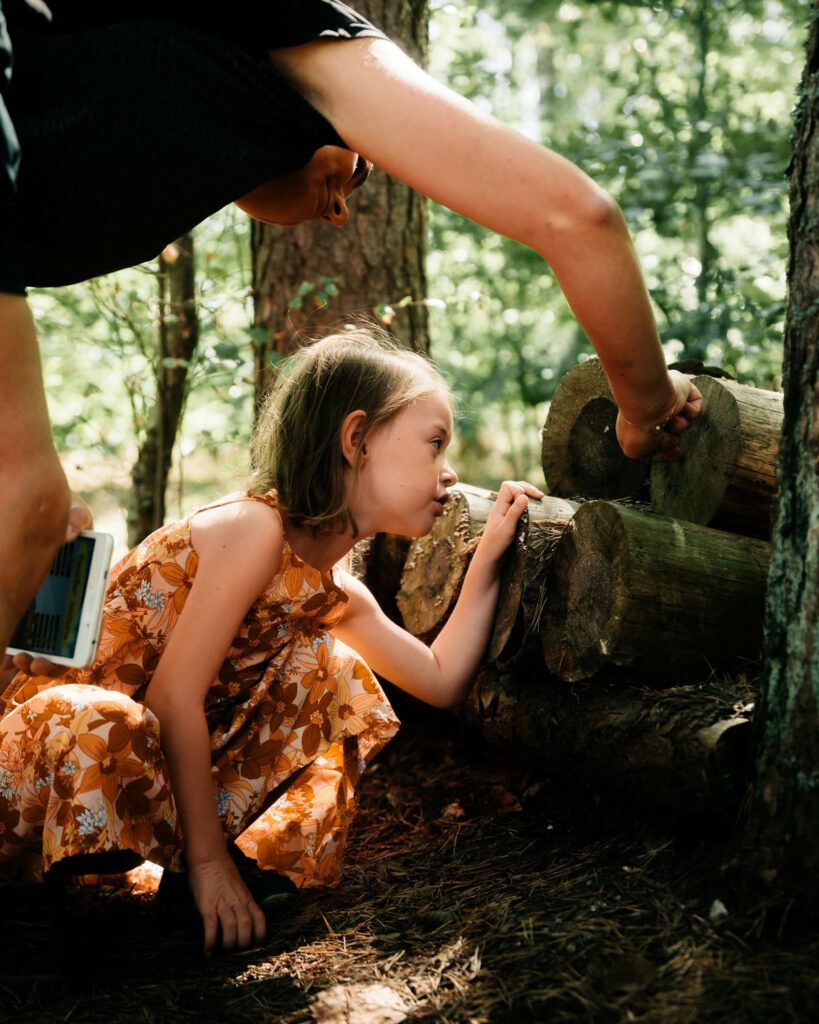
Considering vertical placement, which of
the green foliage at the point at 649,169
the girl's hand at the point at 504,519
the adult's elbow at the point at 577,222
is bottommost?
the girl's hand at the point at 504,519

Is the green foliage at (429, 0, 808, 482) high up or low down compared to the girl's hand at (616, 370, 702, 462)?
up

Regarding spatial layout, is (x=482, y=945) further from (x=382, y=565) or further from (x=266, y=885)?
(x=382, y=565)

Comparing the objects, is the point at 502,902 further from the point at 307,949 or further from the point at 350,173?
the point at 350,173

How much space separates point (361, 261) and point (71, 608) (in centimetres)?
245

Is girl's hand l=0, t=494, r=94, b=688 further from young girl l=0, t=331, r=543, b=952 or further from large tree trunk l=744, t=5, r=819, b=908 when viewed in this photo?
large tree trunk l=744, t=5, r=819, b=908

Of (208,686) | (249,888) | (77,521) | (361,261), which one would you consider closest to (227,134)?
(77,521)

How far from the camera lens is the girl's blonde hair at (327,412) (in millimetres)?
2293

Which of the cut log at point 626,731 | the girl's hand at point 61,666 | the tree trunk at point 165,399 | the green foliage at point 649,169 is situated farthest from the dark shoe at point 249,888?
the tree trunk at point 165,399

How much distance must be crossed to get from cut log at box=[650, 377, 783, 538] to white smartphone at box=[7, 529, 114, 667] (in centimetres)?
148

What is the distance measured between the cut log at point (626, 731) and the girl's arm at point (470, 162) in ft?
2.82

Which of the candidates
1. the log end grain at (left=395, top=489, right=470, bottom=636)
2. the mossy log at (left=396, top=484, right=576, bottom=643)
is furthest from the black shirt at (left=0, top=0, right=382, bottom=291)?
the log end grain at (left=395, top=489, right=470, bottom=636)

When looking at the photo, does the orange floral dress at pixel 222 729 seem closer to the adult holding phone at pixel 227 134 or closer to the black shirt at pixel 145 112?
the adult holding phone at pixel 227 134

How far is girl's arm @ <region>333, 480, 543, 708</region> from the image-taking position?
2.36 meters

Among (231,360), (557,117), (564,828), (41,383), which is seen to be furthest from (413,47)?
(557,117)
